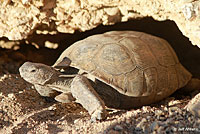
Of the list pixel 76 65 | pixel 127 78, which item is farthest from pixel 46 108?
pixel 127 78

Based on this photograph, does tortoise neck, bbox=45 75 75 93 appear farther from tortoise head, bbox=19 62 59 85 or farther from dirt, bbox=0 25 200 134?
dirt, bbox=0 25 200 134

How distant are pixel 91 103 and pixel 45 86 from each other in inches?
36.1

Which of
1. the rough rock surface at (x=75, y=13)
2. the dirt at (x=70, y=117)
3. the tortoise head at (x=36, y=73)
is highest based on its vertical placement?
the rough rock surface at (x=75, y=13)

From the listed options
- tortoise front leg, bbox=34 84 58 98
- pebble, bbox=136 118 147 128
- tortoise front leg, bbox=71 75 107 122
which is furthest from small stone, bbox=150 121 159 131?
tortoise front leg, bbox=34 84 58 98

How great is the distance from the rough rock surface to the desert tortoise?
50 cm

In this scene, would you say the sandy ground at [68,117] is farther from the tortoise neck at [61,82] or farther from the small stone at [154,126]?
the tortoise neck at [61,82]

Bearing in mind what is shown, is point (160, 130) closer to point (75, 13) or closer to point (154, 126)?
point (154, 126)

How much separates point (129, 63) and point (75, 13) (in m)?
1.34

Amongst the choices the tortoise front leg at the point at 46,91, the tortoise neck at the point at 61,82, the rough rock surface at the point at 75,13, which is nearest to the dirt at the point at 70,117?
the tortoise front leg at the point at 46,91

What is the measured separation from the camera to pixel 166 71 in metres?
3.68

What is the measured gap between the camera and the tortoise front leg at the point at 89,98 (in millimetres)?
2854

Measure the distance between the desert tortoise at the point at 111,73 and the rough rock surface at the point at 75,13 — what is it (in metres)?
0.50

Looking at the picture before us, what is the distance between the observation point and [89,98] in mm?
2967

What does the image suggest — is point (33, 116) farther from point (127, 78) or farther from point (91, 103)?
point (127, 78)
